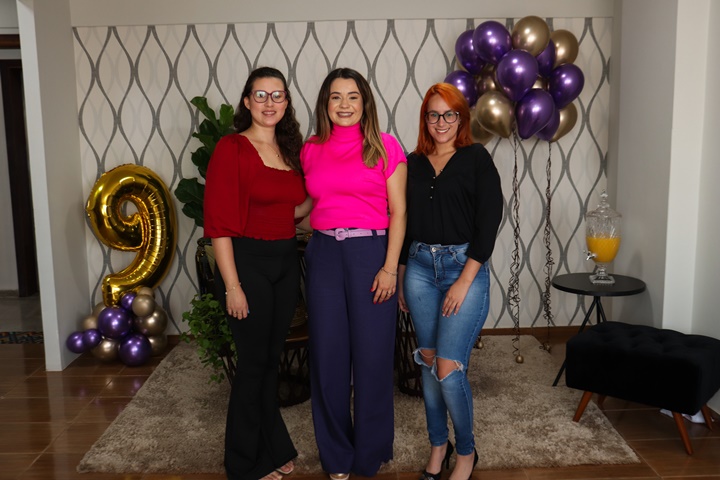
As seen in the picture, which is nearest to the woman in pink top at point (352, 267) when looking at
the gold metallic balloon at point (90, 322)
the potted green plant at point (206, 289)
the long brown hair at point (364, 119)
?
the long brown hair at point (364, 119)

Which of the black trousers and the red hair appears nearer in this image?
the red hair

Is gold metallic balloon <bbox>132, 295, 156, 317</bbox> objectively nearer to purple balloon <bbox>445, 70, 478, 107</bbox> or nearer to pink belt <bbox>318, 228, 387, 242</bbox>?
pink belt <bbox>318, 228, 387, 242</bbox>

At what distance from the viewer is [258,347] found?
96.5 inches

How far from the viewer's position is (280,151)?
2461mm

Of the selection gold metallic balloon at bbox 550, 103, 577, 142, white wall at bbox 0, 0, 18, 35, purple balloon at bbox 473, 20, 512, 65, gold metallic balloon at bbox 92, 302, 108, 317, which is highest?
white wall at bbox 0, 0, 18, 35

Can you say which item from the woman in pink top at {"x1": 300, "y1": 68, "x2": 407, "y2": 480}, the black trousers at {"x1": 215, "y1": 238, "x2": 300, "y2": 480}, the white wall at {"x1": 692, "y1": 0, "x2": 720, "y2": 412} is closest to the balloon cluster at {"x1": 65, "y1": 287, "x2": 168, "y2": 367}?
the black trousers at {"x1": 215, "y1": 238, "x2": 300, "y2": 480}

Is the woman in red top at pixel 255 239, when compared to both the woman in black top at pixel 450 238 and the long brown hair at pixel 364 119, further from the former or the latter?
the woman in black top at pixel 450 238

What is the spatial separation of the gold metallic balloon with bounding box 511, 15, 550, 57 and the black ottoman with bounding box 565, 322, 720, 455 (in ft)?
5.19

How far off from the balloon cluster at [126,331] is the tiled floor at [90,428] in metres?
0.08

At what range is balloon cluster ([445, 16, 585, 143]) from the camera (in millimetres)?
3637

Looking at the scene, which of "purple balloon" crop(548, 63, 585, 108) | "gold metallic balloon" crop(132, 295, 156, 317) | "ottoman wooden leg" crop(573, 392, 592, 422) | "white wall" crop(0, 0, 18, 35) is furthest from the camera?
"white wall" crop(0, 0, 18, 35)

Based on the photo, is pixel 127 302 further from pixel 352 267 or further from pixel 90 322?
pixel 352 267

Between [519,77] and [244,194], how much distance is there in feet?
6.08

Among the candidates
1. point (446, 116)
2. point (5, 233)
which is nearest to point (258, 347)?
point (446, 116)
